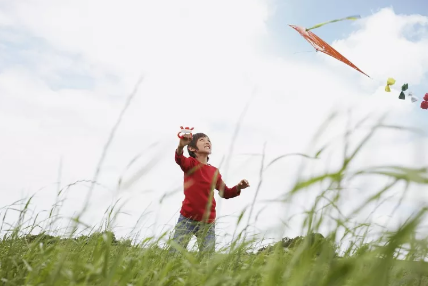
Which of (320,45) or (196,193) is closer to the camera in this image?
(320,45)

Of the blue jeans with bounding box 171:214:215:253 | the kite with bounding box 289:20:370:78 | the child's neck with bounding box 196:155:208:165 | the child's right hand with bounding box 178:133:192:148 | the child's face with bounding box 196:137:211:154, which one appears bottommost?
the blue jeans with bounding box 171:214:215:253

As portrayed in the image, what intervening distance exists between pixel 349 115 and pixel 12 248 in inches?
68.0

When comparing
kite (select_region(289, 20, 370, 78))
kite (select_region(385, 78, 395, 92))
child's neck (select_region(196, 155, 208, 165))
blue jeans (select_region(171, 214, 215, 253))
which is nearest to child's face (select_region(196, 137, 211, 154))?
child's neck (select_region(196, 155, 208, 165))

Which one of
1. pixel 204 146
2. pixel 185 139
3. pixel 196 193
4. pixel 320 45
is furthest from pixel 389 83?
pixel 196 193

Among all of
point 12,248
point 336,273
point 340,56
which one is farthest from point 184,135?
point 336,273

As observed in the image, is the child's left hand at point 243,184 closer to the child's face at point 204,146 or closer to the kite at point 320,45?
the child's face at point 204,146

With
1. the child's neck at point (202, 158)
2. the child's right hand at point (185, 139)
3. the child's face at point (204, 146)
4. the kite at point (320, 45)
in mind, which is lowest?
the child's right hand at point (185, 139)

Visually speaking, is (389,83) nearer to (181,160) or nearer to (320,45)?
(320,45)

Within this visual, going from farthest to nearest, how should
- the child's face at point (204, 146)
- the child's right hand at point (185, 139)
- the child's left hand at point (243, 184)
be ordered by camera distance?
the child's face at point (204, 146) → the child's right hand at point (185, 139) → the child's left hand at point (243, 184)

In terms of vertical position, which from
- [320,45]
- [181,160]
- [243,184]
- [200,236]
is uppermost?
[320,45]

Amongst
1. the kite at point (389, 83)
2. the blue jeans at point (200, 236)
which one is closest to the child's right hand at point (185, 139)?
the blue jeans at point (200, 236)

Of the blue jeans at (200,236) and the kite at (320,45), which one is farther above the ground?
the kite at (320,45)

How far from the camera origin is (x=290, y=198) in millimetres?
1027

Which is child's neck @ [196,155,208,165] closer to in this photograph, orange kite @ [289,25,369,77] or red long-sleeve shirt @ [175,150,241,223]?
red long-sleeve shirt @ [175,150,241,223]
